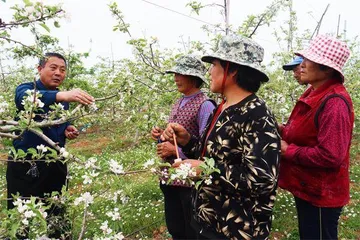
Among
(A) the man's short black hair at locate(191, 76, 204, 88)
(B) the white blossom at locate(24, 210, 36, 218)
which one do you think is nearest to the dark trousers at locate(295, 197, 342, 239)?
(A) the man's short black hair at locate(191, 76, 204, 88)

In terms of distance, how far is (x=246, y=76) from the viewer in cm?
191

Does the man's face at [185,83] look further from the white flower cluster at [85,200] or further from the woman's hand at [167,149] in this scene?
the white flower cluster at [85,200]

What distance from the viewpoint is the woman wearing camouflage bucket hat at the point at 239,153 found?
172 cm

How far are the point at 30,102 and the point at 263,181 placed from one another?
4.38 ft

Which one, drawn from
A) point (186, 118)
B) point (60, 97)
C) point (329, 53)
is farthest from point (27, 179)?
point (329, 53)

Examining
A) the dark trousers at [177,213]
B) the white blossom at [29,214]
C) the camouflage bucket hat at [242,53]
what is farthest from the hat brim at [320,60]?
the white blossom at [29,214]

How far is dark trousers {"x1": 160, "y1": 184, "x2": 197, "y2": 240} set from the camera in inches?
110

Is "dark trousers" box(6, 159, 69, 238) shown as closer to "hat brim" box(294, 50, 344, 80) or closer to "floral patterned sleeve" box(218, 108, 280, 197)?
"floral patterned sleeve" box(218, 108, 280, 197)

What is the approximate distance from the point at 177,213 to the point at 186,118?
86cm

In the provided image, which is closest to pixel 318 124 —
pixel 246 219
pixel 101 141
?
pixel 246 219

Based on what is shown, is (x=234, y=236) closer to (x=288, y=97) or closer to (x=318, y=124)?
(x=318, y=124)

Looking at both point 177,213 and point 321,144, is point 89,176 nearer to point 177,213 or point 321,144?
point 321,144

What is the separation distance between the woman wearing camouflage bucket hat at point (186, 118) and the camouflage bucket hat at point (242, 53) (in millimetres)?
819

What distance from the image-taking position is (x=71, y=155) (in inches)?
67.6
